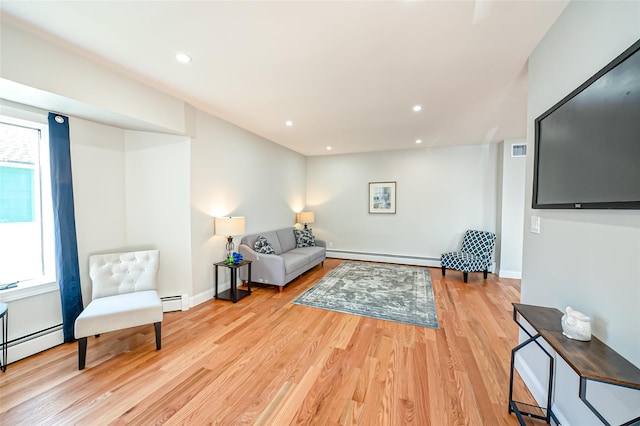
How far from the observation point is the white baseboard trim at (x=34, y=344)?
214cm

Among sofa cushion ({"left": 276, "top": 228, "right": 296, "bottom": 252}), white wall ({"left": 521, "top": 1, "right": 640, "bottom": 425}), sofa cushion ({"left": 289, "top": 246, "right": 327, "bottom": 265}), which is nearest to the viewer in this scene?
white wall ({"left": 521, "top": 1, "right": 640, "bottom": 425})

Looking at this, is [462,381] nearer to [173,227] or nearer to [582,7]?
[582,7]

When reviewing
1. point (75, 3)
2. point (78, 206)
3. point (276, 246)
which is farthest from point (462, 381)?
point (78, 206)

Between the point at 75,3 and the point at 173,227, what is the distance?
2.31m

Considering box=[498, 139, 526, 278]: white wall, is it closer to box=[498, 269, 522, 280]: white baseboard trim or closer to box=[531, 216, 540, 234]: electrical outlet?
box=[498, 269, 522, 280]: white baseboard trim

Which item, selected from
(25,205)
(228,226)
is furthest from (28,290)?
(228,226)

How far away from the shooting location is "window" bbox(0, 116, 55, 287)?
2.24 m

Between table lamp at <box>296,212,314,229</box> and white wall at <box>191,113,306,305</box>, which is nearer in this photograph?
white wall at <box>191,113,306,305</box>

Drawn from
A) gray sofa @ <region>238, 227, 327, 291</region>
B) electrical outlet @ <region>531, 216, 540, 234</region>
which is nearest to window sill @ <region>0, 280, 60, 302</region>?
gray sofa @ <region>238, 227, 327, 291</region>

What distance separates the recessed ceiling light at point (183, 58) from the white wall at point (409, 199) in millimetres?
4490

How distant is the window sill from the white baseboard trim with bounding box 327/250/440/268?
504 cm

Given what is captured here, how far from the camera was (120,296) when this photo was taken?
2504 mm

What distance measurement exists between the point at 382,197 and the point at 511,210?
2.53m

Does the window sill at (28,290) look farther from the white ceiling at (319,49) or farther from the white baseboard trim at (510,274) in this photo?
the white baseboard trim at (510,274)
